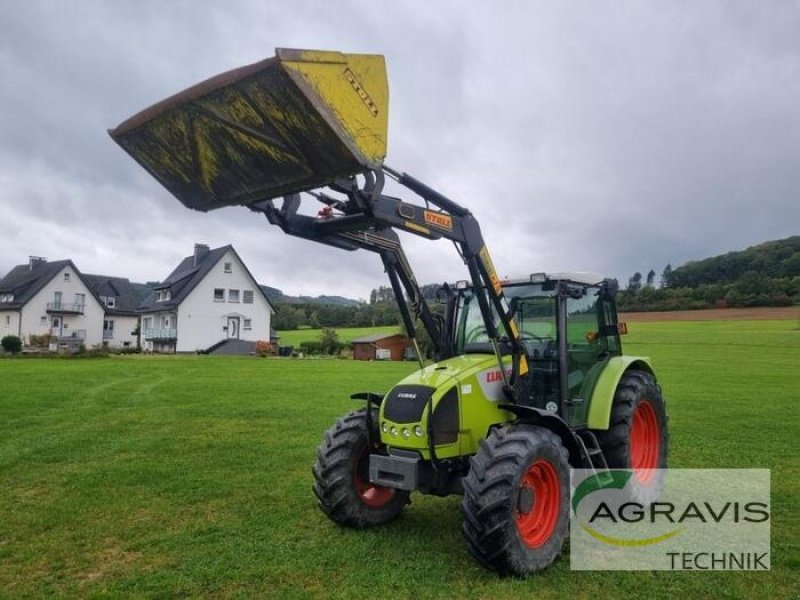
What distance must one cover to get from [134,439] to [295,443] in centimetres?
294

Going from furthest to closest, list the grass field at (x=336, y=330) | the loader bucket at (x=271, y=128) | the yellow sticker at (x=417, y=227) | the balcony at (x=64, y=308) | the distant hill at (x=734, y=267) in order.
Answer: the distant hill at (x=734, y=267) < the grass field at (x=336, y=330) < the balcony at (x=64, y=308) < the yellow sticker at (x=417, y=227) < the loader bucket at (x=271, y=128)

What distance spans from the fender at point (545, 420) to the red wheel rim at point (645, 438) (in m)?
1.88

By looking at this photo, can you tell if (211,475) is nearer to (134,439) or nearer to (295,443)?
(295,443)

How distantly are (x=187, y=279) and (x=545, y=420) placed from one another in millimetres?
49842

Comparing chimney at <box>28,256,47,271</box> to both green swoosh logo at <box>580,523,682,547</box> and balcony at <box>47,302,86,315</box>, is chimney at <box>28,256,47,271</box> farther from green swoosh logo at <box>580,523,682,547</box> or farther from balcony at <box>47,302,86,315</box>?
green swoosh logo at <box>580,523,682,547</box>

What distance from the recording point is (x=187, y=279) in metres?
51.2

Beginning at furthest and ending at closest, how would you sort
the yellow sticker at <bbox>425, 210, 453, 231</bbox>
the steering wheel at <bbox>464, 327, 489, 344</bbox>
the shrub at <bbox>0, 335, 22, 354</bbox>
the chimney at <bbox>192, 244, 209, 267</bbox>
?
the chimney at <bbox>192, 244, 209, 267</bbox> → the shrub at <bbox>0, 335, 22, 354</bbox> → the steering wheel at <bbox>464, 327, 489, 344</bbox> → the yellow sticker at <bbox>425, 210, 453, 231</bbox>

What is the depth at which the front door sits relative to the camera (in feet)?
169

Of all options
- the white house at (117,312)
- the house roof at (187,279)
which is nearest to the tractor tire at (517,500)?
the house roof at (187,279)

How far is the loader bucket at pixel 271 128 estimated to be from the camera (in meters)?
3.86

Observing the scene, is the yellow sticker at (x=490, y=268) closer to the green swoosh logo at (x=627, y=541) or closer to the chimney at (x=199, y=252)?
the green swoosh logo at (x=627, y=541)

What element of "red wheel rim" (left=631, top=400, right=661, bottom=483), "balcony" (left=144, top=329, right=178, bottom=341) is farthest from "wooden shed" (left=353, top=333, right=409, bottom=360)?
"red wheel rim" (left=631, top=400, right=661, bottom=483)

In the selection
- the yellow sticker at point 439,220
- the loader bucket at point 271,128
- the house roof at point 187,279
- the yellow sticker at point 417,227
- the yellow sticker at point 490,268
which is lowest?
the yellow sticker at point 490,268

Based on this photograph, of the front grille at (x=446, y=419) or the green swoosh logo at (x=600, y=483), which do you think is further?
the green swoosh logo at (x=600, y=483)
